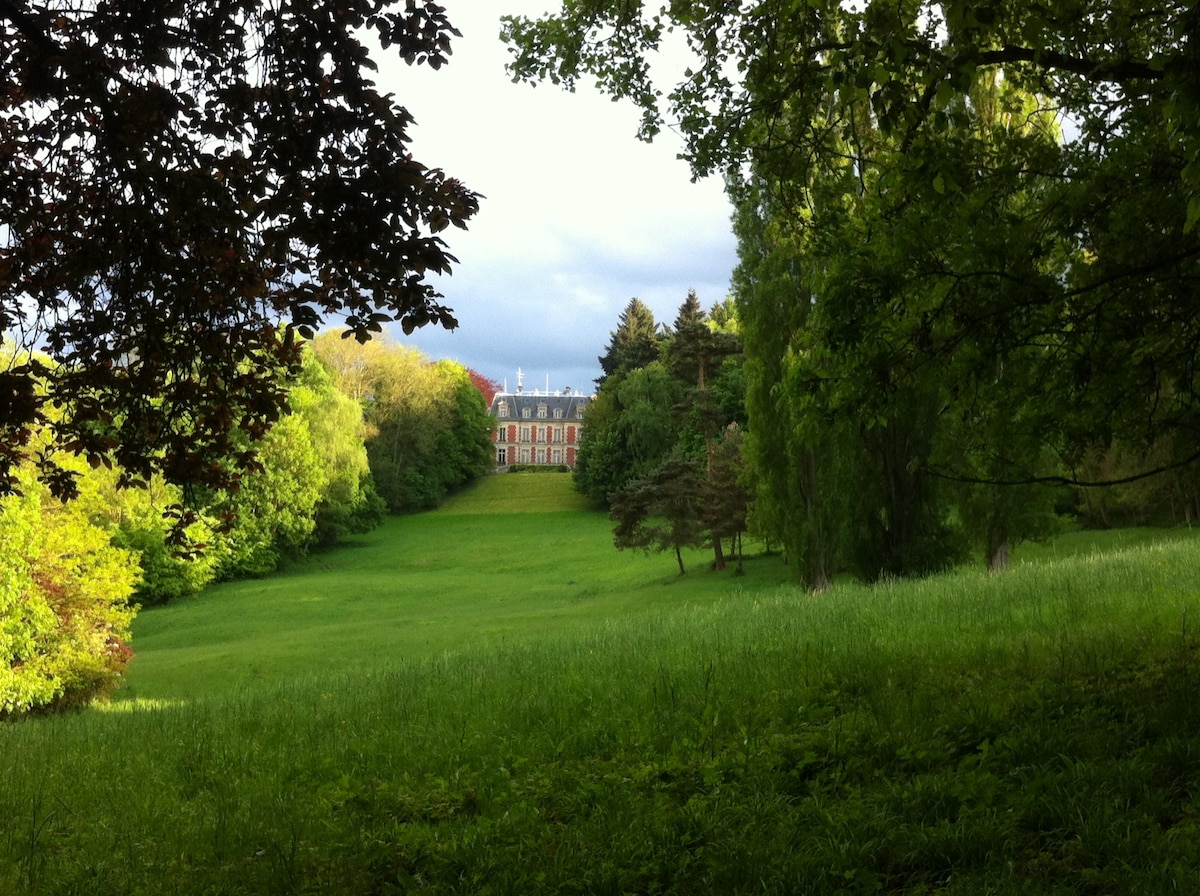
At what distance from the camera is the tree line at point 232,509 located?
54.9ft

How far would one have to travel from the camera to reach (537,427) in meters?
112

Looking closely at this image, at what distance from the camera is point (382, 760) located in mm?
5816

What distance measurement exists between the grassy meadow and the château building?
10106cm

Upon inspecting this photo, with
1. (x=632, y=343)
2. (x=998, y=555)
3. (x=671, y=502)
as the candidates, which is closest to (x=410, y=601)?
(x=671, y=502)

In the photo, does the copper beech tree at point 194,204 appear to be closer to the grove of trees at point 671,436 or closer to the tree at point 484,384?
the grove of trees at point 671,436

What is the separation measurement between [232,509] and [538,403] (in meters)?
100

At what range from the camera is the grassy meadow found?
12.5ft

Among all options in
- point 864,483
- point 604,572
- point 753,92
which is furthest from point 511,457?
point 753,92

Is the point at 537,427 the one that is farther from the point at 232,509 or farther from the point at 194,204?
the point at 194,204

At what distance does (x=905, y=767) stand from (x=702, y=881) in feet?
4.86

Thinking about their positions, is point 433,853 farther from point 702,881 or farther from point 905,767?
point 905,767

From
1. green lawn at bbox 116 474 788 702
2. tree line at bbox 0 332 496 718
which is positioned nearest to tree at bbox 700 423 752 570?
green lawn at bbox 116 474 788 702

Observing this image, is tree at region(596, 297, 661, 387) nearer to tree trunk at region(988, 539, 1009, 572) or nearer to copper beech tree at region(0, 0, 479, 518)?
tree trunk at region(988, 539, 1009, 572)

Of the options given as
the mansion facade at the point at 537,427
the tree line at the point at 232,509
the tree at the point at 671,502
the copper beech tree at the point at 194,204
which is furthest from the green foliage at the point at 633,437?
the copper beech tree at the point at 194,204
